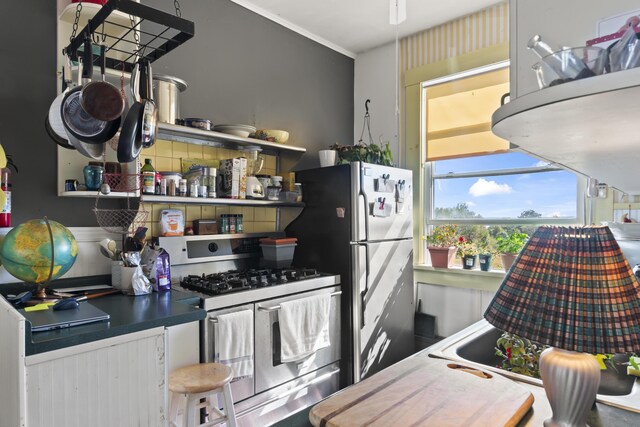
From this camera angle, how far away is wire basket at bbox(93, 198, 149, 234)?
2266 mm

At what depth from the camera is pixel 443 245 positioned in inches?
137

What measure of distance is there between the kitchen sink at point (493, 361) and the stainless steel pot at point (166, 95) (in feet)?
6.26

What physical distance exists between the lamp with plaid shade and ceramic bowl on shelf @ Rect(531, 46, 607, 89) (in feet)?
1.45

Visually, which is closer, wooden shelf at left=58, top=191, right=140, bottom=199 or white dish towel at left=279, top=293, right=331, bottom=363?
wooden shelf at left=58, top=191, right=140, bottom=199

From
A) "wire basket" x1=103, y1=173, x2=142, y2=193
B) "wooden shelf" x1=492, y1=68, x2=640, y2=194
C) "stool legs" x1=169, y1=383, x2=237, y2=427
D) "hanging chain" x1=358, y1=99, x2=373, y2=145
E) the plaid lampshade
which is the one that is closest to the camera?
"wooden shelf" x1=492, y1=68, x2=640, y2=194

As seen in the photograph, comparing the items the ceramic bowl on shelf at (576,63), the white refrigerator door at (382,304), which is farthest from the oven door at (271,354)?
the ceramic bowl on shelf at (576,63)

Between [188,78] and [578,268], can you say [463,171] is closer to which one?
[188,78]

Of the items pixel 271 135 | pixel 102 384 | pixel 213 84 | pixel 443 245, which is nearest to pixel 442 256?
pixel 443 245

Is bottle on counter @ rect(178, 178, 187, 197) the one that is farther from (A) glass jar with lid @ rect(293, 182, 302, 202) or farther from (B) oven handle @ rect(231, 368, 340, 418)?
(B) oven handle @ rect(231, 368, 340, 418)

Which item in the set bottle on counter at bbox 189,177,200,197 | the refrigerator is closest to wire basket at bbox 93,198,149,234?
bottle on counter at bbox 189,177,200,197

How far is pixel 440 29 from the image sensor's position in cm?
349

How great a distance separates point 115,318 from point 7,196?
0.97 metres

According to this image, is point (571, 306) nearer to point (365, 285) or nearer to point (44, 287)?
point (44, 287)

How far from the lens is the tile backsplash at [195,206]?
2.49m
